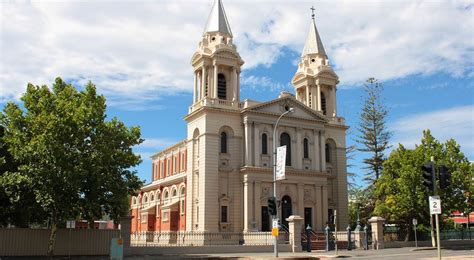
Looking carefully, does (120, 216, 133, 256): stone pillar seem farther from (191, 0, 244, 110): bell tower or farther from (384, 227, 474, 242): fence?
(384, 227, 474, 242): fence

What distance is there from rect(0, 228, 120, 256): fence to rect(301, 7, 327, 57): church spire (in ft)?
116

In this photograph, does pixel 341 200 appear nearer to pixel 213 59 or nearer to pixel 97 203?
pixel 213 59

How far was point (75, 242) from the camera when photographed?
107 ft

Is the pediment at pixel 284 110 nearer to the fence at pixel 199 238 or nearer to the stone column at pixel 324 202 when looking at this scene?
the stone column at pixel 324 202

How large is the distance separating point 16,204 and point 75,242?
463 cm

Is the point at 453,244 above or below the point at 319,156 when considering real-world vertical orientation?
below

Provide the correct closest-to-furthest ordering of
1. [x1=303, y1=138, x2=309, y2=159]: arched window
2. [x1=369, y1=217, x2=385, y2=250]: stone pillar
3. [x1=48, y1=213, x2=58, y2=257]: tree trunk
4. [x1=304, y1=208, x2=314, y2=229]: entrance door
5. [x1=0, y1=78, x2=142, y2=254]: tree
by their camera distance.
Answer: [x1=0, y1=78, x2=142, y2=254]: tree → [x1=48, y1=213, x2=58, y2=257]: tree trunk → [x1=369, y1=217, x2=385, y2=250]: stone pillar → [x1=304, y1=208, x2=314, y2=229]: entrance door → [x1=303, y1=138, x2=309, y2=159]: arched window

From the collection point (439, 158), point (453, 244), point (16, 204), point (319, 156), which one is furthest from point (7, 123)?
point (453, 244)

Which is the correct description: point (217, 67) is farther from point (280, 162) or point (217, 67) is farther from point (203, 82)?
point (280, 162)

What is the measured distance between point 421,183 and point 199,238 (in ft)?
66.8

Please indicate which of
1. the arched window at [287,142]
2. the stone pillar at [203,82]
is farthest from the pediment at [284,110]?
the stone pillar at [203,82]

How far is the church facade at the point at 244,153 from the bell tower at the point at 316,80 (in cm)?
12

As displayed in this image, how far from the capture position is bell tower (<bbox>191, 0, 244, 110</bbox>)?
5159cm

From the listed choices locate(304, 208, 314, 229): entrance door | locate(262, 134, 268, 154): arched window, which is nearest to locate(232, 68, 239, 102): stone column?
locate(262, 134, 268, 154): arched window
